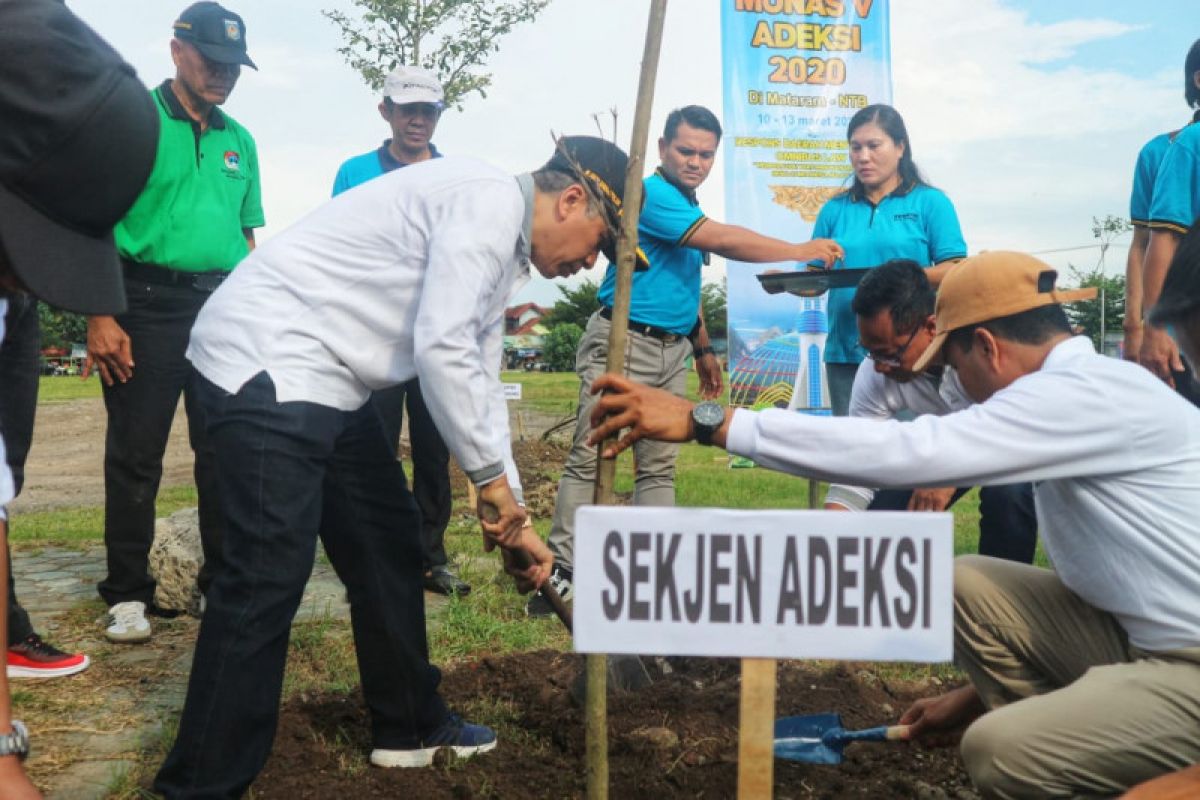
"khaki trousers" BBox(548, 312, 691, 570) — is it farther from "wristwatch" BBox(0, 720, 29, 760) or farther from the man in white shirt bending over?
"wristwatch" BBox(0, 720, 29, 760)

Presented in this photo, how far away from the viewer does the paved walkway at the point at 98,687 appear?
3182mm

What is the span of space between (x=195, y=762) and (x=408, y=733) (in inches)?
29.6

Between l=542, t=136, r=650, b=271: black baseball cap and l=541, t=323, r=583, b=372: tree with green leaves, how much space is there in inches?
1717

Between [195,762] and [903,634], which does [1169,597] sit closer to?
[903,634]

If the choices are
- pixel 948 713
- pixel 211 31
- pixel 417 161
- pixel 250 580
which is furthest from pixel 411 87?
pixel 948 713

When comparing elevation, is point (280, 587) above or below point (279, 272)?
below

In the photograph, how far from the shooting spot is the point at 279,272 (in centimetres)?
267

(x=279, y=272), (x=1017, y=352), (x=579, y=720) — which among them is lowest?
(x=579, y=720)

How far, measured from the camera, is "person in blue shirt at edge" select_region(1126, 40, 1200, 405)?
13.6 feet

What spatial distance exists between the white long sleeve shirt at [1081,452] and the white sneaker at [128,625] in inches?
120

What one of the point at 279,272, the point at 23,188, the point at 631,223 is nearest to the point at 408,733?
the point at 279,272

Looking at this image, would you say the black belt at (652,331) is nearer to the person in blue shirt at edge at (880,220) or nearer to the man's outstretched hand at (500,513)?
the person in blue shirt at edge at (880,220)

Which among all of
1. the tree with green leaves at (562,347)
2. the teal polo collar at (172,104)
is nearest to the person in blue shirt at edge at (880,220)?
the teal polo collar at (172,104)

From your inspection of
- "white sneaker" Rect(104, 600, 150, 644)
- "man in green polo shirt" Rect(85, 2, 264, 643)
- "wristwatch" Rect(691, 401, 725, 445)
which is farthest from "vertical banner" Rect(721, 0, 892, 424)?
"wristwatch" Rect(691, 401, 725, 445)
